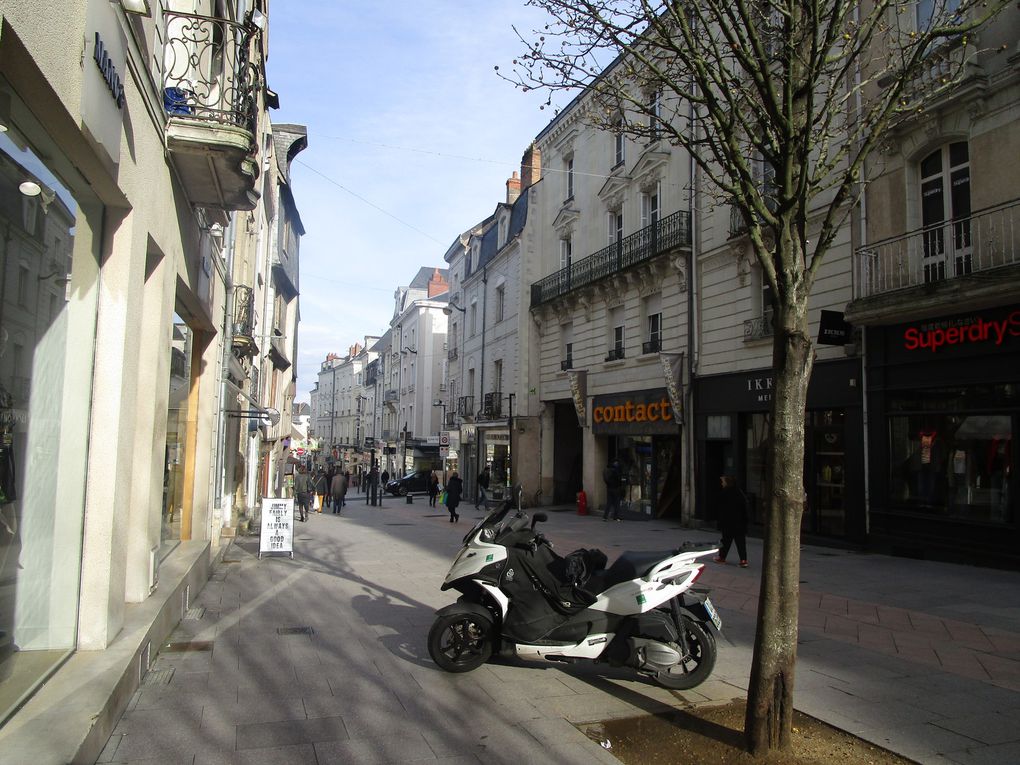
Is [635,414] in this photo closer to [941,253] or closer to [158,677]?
[941,253]

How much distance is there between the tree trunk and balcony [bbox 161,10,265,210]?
17.2 ft

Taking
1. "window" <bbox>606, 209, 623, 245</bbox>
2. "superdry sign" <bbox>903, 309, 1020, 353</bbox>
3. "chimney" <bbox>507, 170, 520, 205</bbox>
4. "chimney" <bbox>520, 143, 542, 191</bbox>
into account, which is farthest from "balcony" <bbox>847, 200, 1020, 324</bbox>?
"chimney" <bbox>507, 170, 520, 205</bbox>

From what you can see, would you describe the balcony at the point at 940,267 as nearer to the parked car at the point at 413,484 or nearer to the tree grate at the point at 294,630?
the tree grate at the point at 294,630

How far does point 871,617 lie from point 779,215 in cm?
557

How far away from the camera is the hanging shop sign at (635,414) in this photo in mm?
20688

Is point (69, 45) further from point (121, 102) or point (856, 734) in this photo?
point (856, 734)

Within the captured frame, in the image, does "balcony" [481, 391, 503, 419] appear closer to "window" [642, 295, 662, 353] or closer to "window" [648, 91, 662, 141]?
"window" [642, 295, 662, 353]

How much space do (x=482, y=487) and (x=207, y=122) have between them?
23890 millimetres

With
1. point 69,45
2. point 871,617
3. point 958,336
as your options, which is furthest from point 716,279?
point 69,45

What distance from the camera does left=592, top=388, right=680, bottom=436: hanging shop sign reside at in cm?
2069

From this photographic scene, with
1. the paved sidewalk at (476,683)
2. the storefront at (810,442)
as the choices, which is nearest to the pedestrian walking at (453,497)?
the storefront at (810,442)

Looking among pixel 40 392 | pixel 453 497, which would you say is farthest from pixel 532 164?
pixel 40 392

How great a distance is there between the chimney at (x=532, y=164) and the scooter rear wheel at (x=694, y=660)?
85.8 feet

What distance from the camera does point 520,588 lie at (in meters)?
5.91
